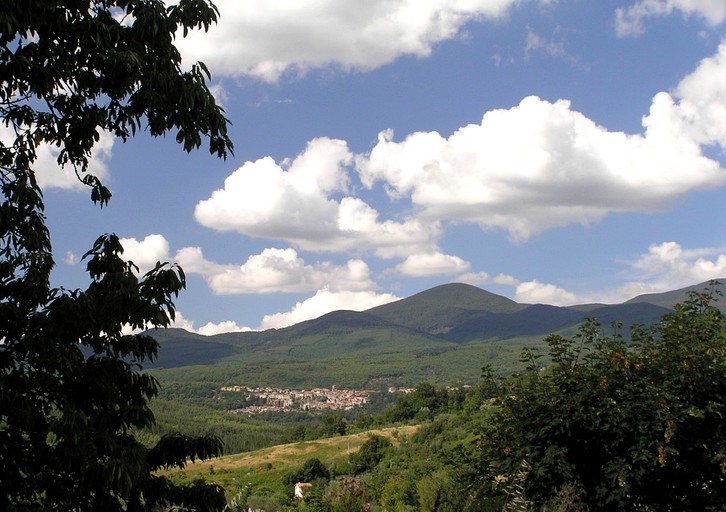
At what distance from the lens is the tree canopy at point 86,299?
4.46 m

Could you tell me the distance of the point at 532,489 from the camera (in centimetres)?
979

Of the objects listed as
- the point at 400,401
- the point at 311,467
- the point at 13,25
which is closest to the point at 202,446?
the point at 13,25

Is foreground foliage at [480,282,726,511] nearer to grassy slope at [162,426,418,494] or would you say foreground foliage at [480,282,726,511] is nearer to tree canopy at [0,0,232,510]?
tree canopy at [0,0,232,510]

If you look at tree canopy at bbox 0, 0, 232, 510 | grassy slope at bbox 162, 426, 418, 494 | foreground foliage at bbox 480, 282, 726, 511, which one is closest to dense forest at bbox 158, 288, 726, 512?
foreground foliage at bbox 480, 282, 726, 511

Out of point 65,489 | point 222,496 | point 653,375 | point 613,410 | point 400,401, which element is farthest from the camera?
point 400,401

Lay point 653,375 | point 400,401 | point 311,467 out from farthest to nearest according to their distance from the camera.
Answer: point 400,401
point 311,467
point 653,375

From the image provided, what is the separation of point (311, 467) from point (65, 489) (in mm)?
56554

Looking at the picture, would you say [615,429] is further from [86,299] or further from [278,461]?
[278,461]

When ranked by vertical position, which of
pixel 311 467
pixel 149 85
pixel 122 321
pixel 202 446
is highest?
pixel 149 85

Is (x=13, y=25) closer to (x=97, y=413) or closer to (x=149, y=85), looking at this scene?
(x=149, y=85)

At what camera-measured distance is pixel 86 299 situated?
4.58m

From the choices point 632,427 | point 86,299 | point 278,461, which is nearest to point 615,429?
point 632,427

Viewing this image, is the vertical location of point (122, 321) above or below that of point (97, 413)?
above

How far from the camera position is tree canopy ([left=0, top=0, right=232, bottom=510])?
4.46m
